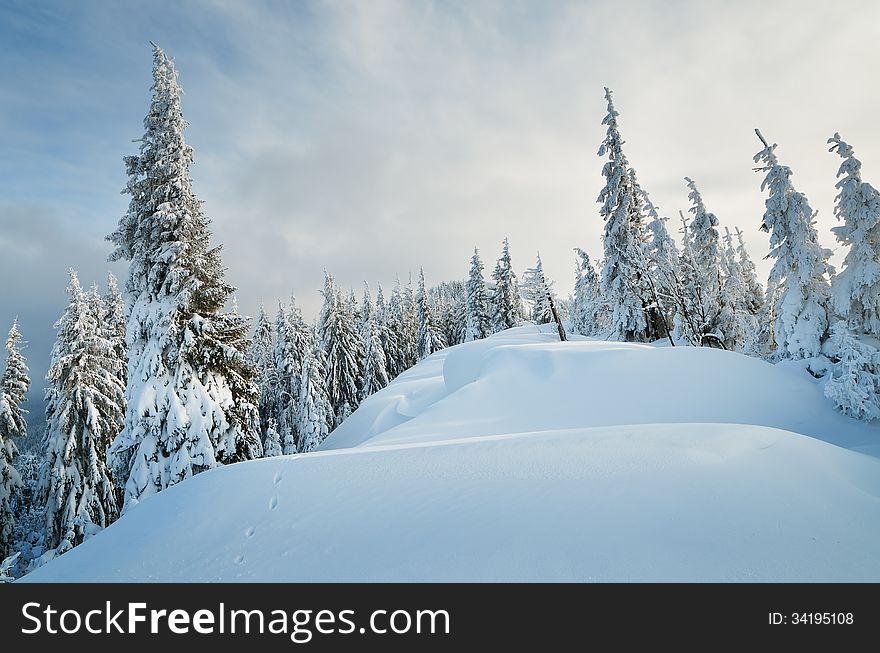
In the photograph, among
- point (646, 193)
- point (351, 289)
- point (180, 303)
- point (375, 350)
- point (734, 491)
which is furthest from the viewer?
point (351, 289)

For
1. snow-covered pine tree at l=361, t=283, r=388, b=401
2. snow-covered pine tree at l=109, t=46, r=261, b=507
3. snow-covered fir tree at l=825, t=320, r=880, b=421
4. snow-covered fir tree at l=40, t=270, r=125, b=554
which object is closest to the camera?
snow-covered fir tree at l=825, t=320, r=880, b=421

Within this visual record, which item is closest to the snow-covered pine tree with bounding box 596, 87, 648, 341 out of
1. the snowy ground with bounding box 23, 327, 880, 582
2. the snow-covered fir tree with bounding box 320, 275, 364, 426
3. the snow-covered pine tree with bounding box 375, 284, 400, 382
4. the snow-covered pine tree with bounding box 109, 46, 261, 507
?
the snowy ground with bounding box 23, 327, 880, 582

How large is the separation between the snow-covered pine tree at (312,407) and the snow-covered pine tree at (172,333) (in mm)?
19287

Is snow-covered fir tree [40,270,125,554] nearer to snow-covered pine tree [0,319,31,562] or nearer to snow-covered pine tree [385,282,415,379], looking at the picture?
snow-covered pine tree [0,319,31,562]

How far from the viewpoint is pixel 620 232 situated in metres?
24.8

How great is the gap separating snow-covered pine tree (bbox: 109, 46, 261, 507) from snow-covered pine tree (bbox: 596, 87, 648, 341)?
21164mm

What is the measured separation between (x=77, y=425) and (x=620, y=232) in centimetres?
2937

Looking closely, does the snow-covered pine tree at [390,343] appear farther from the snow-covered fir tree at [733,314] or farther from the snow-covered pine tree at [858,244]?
the snow-covered pine tree at [858,244]

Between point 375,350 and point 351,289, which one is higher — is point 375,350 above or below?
below

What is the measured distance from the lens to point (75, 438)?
Answer: 17.9 m

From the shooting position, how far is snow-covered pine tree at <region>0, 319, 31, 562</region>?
19.3 metres

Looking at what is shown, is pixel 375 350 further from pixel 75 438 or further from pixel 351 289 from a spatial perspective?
pixel 75 438
